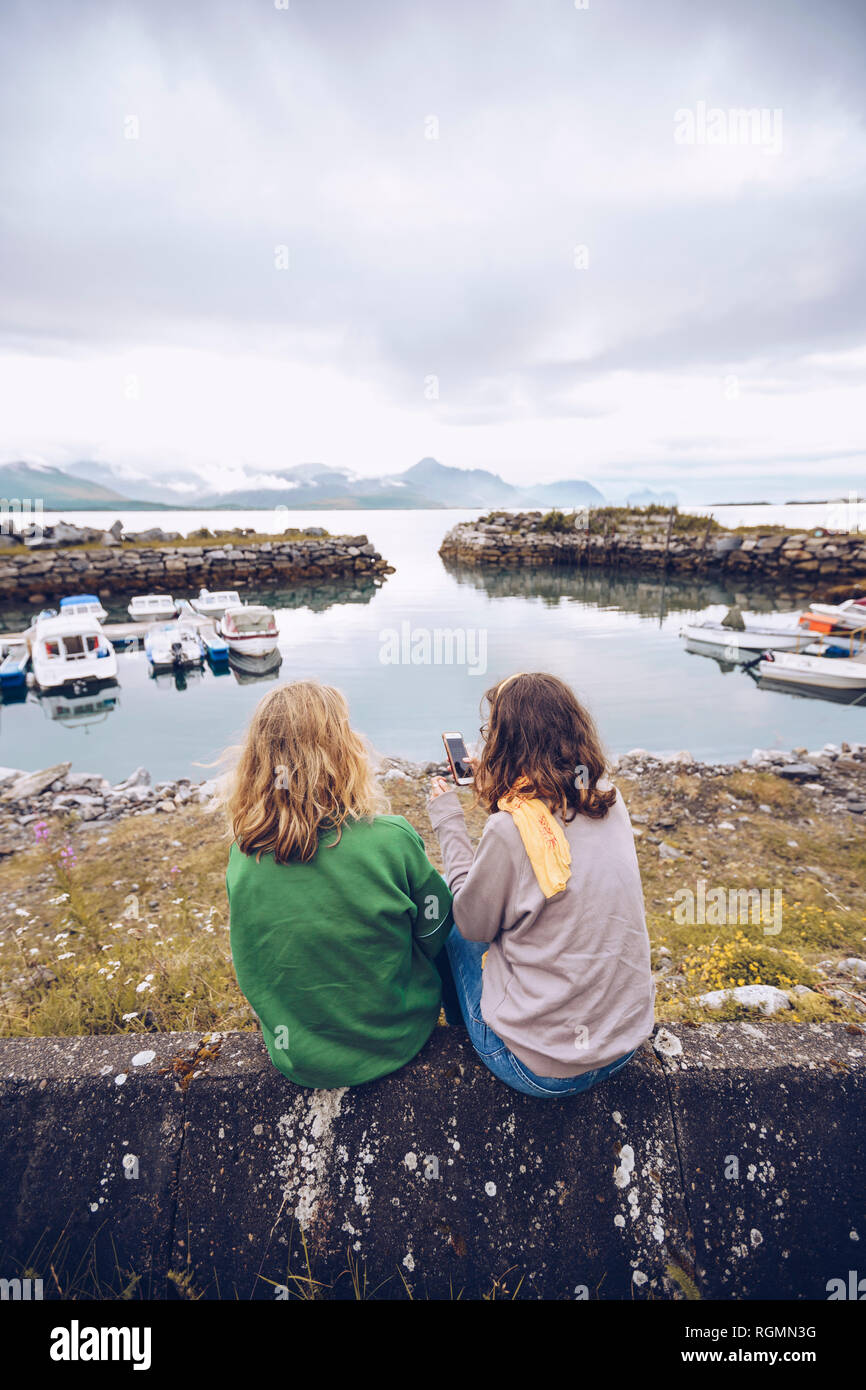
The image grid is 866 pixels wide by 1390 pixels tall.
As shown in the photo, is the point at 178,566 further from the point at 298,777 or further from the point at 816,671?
the point at 298,777

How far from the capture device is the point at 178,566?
1446 inches

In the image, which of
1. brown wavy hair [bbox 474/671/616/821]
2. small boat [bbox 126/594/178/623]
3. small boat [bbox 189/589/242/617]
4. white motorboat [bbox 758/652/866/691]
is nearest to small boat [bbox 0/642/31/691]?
small boat [bbox 126/594/178/623]

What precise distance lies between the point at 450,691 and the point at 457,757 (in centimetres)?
1348

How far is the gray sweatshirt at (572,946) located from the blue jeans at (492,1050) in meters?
0.09

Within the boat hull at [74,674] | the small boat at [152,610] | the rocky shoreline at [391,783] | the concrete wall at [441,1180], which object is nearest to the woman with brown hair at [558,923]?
the concrete wall at [441,1180]

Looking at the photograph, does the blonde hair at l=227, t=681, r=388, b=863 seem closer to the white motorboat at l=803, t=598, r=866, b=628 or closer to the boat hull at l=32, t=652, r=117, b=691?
the boat hull at l=32, t=652, r=117, b=691

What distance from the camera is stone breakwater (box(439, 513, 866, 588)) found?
3466 centimetres

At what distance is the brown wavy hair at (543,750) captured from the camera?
192 centimetres

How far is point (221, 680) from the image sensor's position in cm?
1964

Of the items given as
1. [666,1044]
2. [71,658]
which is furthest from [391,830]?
[71,658]

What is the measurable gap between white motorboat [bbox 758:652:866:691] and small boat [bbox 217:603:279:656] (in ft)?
52.3

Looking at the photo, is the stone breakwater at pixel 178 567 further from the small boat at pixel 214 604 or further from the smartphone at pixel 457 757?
the smartphone at pixel 457 757
